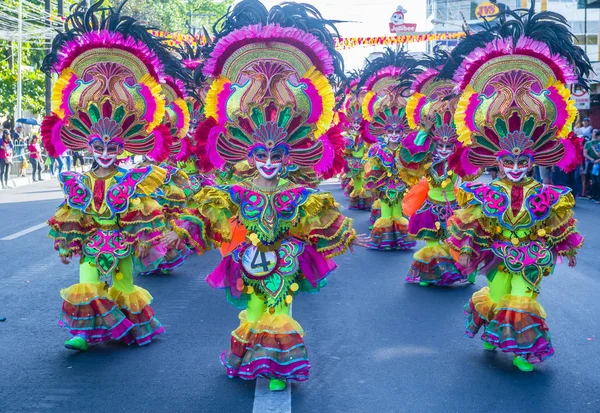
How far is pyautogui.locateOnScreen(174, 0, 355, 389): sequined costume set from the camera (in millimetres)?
5547

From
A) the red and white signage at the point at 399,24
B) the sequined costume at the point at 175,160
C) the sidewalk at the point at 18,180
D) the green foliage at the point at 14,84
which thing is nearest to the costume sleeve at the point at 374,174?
the sequined costume at the point at 175,160

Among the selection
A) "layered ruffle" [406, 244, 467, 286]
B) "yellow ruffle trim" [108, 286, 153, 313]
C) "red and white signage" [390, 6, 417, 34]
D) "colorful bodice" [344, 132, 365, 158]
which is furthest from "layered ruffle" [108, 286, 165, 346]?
"red and white signage" [390, 6, 417, 34]

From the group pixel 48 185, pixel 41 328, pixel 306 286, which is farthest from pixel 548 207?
pixel 48 185

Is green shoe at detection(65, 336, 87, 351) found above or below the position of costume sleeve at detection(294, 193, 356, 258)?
below

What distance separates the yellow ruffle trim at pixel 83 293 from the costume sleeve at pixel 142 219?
0.46 metres

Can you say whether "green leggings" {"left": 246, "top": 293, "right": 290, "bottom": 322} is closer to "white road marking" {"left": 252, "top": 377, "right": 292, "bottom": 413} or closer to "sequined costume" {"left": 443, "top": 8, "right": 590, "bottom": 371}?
"white road marking" {"left": 252, "top": 377, "right": 292, "bottom": 413}

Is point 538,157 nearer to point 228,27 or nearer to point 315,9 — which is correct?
point 315,9

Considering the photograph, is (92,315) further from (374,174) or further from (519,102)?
(374,174)

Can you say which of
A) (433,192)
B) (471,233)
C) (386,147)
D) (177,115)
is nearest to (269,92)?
(471,233)

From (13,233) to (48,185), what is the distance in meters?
13.0

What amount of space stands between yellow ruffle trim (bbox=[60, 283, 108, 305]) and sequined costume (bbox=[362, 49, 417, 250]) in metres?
5.56

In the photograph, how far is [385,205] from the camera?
493 inches

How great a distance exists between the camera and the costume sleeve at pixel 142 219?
21.1 ft

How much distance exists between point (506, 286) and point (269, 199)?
82.4 inches
